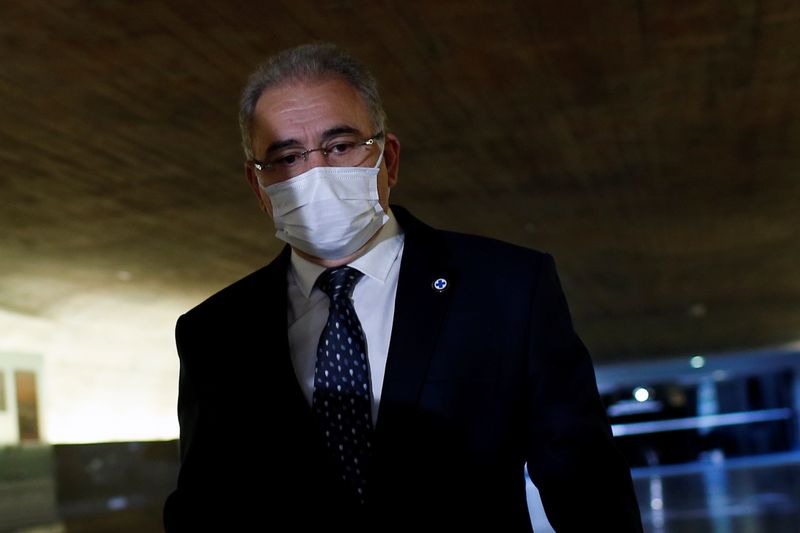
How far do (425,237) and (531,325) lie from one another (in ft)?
0.95

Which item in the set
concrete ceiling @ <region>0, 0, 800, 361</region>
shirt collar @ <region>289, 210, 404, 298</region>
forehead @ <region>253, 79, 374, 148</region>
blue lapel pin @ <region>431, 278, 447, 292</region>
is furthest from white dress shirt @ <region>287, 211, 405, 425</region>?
concrete ceiling @ <region>0, 0, 800, 361</region>

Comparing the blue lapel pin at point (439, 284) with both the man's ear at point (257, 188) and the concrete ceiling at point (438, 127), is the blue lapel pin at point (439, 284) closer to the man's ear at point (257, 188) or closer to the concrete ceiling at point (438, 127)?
the man's ear at point (257, 188)

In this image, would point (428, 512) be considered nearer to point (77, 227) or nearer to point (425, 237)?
point (425, 237)

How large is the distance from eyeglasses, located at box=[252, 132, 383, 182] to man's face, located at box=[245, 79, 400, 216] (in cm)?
1

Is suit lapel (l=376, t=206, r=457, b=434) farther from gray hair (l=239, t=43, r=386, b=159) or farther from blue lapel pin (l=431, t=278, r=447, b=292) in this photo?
gray hair (l=239, t=43, r=386, b=159)

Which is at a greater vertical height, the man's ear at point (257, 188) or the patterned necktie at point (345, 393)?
the man's ear at point (257, 188)

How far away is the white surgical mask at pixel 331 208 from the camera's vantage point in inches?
85.1

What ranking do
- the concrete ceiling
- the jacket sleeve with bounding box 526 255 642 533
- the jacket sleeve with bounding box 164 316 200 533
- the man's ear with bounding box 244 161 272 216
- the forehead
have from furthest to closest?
the concrete ceiling
the man's ear with bounding box 244 161 272 216
the forehead
the jacket sleeve with bounding box 164 316 200 533
the jacket sleeve with bounding box 526 255 642 533

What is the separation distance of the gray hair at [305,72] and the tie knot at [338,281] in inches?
10.1

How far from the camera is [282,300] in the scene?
2154 mm

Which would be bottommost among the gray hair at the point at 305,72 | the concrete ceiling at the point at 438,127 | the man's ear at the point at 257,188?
the man's ear at the point at 257,188

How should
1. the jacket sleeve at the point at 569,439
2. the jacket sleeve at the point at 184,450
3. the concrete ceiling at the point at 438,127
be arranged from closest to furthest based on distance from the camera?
1. the jacket sleeve at the point at 569,439
2. the jacket sleeve at the point at 184,450
3. the concrete ceiling at the point at 438,127

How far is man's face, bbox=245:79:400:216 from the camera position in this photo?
212 centimetres

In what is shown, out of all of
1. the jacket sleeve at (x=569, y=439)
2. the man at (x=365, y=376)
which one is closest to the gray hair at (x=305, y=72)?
the man at (x=365, y=376)
